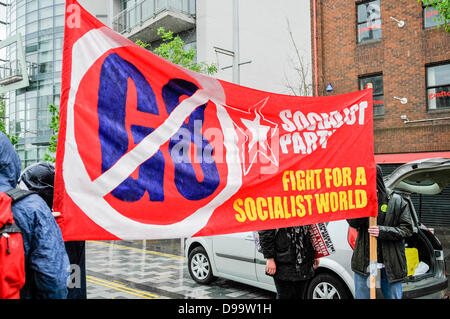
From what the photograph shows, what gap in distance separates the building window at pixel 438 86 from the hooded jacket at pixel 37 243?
49.5 ft

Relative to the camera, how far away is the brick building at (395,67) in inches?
561

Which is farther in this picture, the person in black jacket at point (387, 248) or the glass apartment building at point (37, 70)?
the glass apartment building at point (37, 70)

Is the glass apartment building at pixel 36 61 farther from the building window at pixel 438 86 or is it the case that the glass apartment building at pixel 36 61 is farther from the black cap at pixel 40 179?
the black cap at pixel 40 179

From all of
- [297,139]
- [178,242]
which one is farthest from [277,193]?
[178,242]

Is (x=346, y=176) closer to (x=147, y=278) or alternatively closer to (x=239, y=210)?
(x=239, y=210)

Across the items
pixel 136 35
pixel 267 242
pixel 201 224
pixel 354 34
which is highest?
pixel 136 35

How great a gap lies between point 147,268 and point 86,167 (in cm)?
667

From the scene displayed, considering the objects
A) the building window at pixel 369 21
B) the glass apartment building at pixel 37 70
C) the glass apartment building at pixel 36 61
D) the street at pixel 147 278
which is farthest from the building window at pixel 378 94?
the glass apartment building at pixel 37 70

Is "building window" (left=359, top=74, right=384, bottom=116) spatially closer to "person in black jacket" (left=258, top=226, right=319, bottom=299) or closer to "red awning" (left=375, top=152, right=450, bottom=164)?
"red awning" (left=375, top=152, right=450, bottom=164)

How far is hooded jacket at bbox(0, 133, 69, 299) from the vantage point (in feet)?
7.09

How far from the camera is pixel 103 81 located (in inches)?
104

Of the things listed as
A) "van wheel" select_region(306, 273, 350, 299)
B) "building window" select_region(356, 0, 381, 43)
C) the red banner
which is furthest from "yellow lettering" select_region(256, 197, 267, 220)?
"building window" select_region(356, 0, 381, 43)

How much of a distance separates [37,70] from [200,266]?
30.9 meters

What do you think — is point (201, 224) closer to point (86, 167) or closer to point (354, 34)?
point (86, 167)
